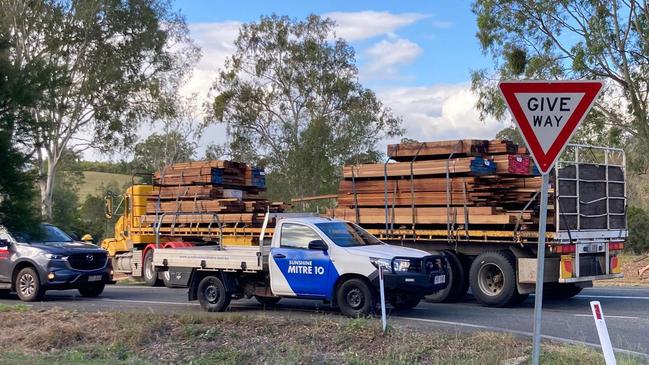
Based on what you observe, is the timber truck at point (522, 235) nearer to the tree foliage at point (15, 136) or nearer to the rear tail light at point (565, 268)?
the rear tail light at point (565, 268)

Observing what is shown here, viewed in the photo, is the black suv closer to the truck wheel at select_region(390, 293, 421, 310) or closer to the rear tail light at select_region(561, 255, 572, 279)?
the truck wheel at select_region(390, 293, 421, 310)

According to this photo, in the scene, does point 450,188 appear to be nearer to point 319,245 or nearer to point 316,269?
point 319,245

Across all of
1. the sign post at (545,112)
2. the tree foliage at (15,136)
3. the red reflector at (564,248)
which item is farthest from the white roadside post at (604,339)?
the tree foliage at (15,136)

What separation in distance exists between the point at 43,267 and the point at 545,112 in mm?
12572

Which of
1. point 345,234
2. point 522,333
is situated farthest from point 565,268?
point 345,234

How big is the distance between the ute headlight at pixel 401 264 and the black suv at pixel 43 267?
A: 764cm

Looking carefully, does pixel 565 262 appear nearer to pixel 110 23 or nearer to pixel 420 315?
pixel 420 315

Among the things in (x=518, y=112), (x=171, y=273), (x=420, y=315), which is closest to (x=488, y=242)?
(x=420, y=315)

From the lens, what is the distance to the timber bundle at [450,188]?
49.8 ft

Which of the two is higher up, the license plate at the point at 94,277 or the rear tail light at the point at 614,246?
the rear tail light at the point at 614,246

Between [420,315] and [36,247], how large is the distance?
8.42m

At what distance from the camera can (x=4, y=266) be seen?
55.5 ft

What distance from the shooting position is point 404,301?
44.6 ft

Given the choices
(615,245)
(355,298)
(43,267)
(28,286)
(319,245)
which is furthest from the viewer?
(28,286)
